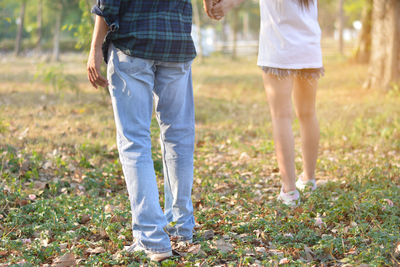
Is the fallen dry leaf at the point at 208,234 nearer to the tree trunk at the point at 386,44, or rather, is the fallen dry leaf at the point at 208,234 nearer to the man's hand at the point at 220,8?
the man's hand at the point at 220,8

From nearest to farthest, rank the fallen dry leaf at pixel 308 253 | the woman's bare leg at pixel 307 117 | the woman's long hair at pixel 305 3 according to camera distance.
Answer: the fallen dry leaf at pixel 308 253, the woman's long hair at pixel 305 3, the woman's bare leg at pixel 307 117

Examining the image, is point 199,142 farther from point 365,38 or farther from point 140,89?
point 365,38

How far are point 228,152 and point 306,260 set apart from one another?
9.88 feet

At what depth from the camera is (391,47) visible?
29.6ft

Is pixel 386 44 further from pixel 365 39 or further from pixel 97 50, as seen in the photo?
pixel 97 50

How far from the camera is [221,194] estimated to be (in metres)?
4.04

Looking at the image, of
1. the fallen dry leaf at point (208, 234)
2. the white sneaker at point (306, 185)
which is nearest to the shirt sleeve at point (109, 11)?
the fallen dry leaf at point (208, 234)

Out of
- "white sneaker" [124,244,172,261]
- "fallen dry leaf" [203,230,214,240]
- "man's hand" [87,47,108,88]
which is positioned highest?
"man's hand" [87,47,108,88]

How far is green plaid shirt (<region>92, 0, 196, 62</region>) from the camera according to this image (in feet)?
7.92

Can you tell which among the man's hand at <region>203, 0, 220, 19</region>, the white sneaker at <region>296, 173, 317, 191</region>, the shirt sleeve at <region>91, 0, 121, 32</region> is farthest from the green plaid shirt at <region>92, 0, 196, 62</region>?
the white sneaker at <region>296, 173, 317, 191</region>

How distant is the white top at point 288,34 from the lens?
11.1ft

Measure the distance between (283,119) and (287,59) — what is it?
1.49ft

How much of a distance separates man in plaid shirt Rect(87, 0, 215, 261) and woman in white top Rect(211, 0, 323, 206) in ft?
2.38

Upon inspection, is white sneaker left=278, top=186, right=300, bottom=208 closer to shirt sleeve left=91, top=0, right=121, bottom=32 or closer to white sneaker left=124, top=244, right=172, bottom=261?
white sneaker left=124, top=244, right=172, bottom=261
